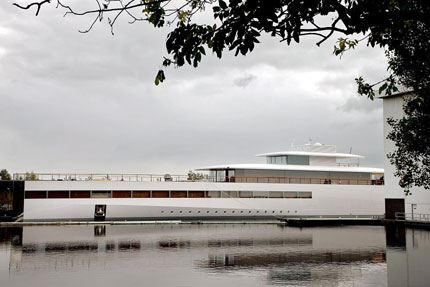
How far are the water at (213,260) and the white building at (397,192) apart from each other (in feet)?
24.7

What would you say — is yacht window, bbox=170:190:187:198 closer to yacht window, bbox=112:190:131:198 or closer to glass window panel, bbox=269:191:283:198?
yacht window, bbox=112:190:131:198

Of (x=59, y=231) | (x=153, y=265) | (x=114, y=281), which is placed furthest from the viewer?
(x=59, y=231)

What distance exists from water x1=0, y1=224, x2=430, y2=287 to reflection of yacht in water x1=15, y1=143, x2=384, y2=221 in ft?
31.7

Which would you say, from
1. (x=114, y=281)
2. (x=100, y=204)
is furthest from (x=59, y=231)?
(x=114, y=281)

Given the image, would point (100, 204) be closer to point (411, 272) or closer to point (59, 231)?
point (59, 231)

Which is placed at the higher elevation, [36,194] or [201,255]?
[36,194]

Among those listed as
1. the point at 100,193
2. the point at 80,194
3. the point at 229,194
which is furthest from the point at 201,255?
the point at 229,194

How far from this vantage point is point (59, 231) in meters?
30.1

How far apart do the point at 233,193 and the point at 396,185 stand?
12.8 metres

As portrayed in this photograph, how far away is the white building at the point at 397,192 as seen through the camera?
33.5m

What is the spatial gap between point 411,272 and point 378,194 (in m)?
31.3

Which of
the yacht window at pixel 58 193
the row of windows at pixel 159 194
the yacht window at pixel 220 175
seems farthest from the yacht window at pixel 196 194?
the yacht window at pixel 58 193

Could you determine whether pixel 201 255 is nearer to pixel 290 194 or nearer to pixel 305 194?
pixel 290 194

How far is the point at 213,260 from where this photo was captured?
56.3ft
